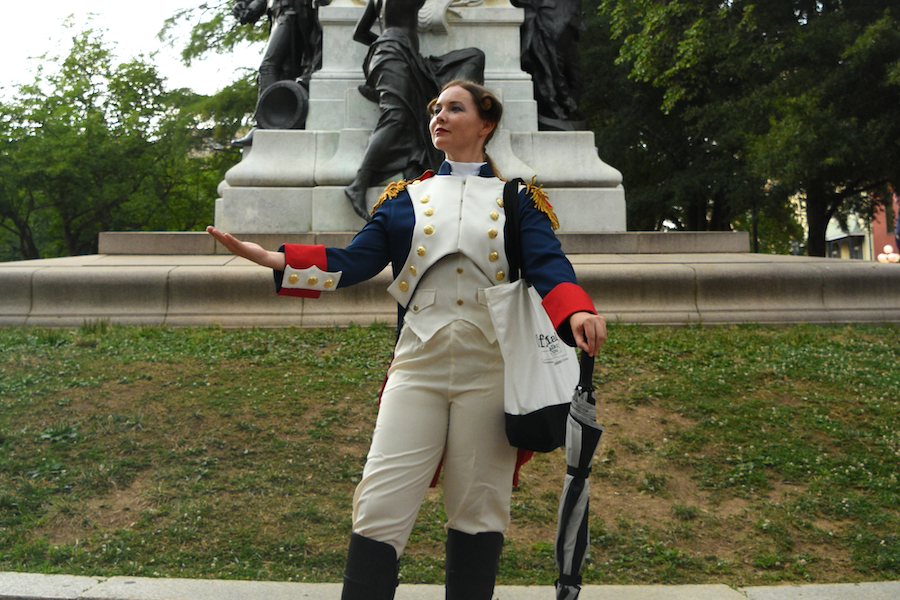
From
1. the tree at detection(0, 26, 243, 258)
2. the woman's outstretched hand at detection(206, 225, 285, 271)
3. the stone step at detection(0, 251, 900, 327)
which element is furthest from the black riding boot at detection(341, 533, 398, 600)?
the tree at detection(0, 26, 243, 258)

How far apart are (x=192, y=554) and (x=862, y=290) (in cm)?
679

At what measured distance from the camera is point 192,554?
4035 millimetres

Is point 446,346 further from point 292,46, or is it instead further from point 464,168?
point 292,46

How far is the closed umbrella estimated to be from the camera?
8.93ft

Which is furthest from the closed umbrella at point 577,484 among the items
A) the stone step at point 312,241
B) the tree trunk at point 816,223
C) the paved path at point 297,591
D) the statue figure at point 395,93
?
the tree trunk at point 816,223

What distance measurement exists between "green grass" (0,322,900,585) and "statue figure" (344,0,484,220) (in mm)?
2921

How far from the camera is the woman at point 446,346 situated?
2734 millimetres

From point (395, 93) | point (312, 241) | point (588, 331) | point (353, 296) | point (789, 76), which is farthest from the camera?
point (789, 76)

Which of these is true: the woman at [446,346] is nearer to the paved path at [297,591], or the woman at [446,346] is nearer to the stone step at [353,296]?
the paved path at [297,591]

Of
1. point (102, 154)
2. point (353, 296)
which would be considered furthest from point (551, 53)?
point (102, 154)

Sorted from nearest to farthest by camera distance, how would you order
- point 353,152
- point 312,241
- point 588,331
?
point 588,331 < point 312,241 < point 353,152

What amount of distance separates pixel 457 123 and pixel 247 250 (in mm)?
826

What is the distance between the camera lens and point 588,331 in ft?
8.41

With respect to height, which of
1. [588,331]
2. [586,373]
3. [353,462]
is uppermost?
[588,331]
